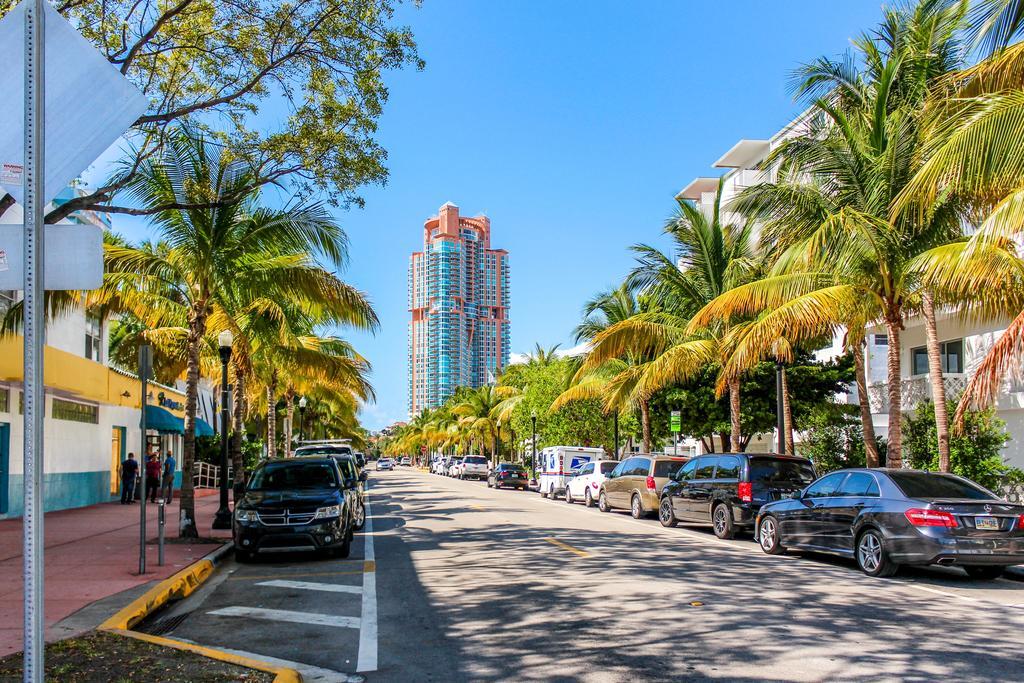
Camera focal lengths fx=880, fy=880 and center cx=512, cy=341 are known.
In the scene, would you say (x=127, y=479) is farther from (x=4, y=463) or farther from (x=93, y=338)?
(x=4, y=463)

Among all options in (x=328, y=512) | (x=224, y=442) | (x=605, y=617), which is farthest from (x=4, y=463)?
(x=605, y=617)

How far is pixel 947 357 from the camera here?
91.1 feet

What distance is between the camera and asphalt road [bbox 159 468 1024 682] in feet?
23.1

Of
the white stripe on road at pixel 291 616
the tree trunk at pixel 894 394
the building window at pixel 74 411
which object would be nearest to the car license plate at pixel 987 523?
the tree trunk at pixel 894 394

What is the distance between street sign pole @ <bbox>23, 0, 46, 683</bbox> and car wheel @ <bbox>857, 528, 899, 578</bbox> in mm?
10796

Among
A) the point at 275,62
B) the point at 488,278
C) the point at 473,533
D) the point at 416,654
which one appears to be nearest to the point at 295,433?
the point at 473,533


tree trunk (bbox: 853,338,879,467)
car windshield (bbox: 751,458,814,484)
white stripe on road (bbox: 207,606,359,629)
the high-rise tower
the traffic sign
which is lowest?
white stripe on road (bbox: 207,606,359,629)

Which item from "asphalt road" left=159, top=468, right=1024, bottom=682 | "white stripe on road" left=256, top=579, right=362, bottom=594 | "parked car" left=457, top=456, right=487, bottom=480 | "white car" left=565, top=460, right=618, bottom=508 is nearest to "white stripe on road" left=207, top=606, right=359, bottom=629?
"asphalt road" left=159, top=468, right=1024, bottom=682

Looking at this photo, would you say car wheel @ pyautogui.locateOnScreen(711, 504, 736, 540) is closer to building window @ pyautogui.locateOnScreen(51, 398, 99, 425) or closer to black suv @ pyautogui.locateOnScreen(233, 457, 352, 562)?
black suv @ pyautogui.locateOnScreen(233, 457, 352, 562)

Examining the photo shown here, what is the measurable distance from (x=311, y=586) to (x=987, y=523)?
8777 mm

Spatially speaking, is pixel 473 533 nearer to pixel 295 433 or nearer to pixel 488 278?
pixel 295 433

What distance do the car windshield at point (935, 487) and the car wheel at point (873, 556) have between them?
Answer: 757 mm

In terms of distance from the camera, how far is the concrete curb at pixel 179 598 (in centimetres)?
687

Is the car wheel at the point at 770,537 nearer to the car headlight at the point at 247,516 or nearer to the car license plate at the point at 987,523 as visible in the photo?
the car license plate at the point at 987,523
